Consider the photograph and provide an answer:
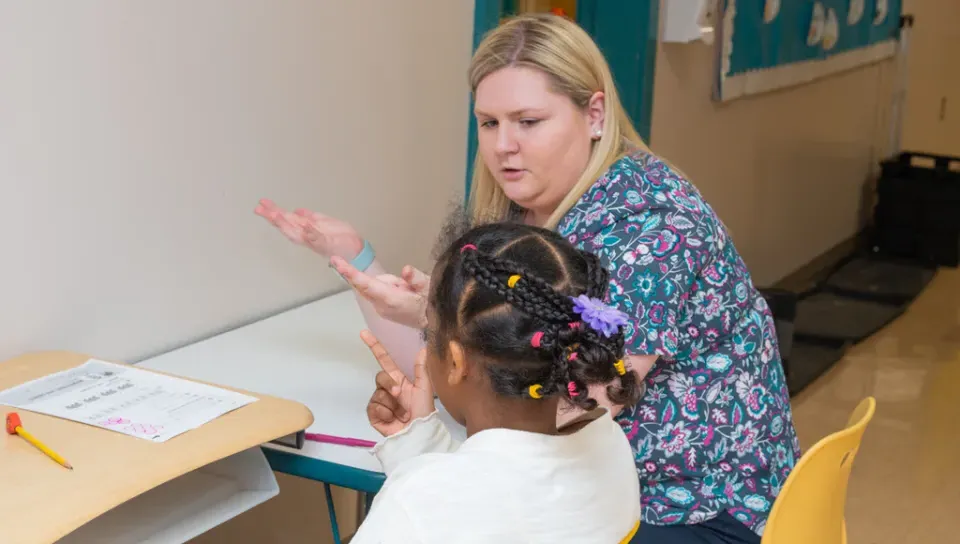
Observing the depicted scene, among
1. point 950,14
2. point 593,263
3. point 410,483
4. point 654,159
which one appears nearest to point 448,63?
point 654,159

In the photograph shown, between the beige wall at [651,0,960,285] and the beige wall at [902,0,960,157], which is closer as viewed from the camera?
the beige wall at [651,0,960,285]

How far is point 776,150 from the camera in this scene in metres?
4.76

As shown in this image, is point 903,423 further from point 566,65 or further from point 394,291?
point 394,291

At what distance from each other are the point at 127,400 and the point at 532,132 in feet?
2.28

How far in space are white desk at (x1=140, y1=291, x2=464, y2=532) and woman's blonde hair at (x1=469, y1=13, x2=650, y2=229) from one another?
0.43 meters

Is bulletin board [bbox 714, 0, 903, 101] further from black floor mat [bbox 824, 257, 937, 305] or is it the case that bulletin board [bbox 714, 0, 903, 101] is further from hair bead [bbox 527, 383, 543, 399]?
hair bead [bbox 527, 383, 543, 399]

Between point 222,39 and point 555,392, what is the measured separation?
1.11 meters

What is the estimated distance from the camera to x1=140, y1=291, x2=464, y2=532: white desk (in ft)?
4.87

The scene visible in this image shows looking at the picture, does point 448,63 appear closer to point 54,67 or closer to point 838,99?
point 54,67

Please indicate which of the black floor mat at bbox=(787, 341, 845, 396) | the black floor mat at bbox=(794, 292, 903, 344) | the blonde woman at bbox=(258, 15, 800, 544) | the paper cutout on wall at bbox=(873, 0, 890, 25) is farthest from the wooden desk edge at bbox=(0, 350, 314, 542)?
the paper cutout on wall at bbox=(873, 0, 890, 25)

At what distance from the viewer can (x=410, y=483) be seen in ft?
3.64

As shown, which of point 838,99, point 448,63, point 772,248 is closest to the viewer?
point 448,63

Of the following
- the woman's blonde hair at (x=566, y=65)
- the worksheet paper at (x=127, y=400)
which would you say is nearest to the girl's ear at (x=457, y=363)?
the worksheet paper at (x=127, y=400)

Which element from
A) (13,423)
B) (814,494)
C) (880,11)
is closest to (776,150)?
(880,11)
